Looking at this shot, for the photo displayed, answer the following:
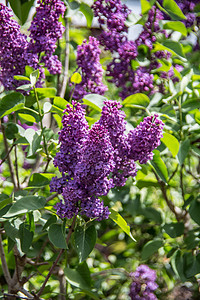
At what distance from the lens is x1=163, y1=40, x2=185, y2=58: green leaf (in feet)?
4.67

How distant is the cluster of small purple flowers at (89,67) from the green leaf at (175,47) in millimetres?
240

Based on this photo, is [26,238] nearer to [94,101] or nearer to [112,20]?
[94,101]

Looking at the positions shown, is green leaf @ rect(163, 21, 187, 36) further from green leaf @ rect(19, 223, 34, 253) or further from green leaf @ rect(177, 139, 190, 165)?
green leaf @ rect(19, 223, 34, 253)

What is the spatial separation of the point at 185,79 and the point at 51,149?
0.50 meters

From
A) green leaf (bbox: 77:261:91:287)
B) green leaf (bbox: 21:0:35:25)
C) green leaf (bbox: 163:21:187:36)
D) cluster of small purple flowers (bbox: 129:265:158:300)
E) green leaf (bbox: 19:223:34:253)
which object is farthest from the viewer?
cluster of small purple flowers (bbox: 129:265:158:300)

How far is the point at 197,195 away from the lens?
5.11ft

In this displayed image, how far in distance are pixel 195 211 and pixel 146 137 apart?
56 centimetres

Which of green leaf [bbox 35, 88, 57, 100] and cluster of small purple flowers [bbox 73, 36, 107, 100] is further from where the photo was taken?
cluster of small purple flowers [bbox 73, 36, 107, 100]

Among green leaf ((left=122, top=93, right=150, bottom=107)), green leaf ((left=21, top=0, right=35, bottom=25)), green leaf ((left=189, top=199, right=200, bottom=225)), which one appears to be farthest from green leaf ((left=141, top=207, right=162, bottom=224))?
green leaf ((left=21, top=0, right=35, bottom=25))

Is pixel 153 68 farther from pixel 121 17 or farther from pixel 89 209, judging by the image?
pixel 89 209

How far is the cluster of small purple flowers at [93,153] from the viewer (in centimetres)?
92

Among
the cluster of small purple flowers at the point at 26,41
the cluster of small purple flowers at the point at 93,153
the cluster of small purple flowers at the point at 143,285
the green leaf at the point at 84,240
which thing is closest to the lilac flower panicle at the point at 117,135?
the cluster of small purple flowers at the point at 93,153

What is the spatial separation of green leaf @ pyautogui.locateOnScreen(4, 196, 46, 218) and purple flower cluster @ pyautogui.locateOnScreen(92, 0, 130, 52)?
2.44 ft

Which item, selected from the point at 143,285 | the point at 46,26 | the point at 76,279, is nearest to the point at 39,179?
the point at 76,279
